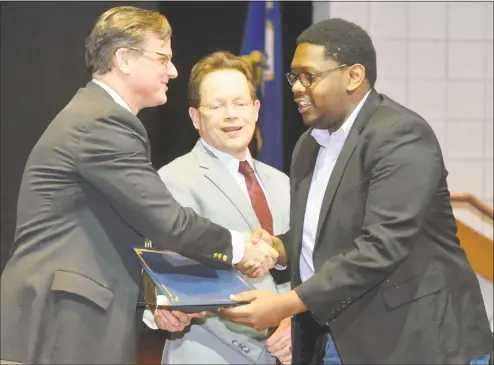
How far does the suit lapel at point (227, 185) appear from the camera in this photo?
7.25ft

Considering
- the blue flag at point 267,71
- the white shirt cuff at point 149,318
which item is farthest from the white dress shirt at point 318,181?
the blue flag at point 267,71

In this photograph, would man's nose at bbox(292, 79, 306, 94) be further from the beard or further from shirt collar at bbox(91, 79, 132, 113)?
shirt collar at bbox(91, 79, 132, 113)

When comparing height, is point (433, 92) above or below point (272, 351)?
above

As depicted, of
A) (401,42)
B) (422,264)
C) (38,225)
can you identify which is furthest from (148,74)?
(401,42)

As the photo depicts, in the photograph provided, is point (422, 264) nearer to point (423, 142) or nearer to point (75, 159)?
point (423, 142)

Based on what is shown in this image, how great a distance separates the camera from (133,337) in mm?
1793

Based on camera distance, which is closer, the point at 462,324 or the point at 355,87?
the point at 462,324

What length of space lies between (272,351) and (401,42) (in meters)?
2.66

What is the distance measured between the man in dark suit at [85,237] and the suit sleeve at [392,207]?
0.40 meters

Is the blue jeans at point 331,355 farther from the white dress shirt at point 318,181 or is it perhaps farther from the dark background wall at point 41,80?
the dark background wall at point 41,80

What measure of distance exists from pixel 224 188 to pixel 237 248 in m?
0.32

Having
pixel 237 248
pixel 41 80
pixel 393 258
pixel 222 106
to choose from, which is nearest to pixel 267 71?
pixel 41 80

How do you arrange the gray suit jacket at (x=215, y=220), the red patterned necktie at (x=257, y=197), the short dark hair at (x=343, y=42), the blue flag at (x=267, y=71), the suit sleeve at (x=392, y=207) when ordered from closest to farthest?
the suit sleeve at (x=392, y=207) < the short dark hair at (x=343, y=42) < the gray suit jacket at (x=215, y=220) < the red patterned necktie at (x=257, y=197) < the blue flag at (x=267, y=71)

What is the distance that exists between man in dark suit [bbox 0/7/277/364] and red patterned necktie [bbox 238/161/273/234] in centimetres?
46
